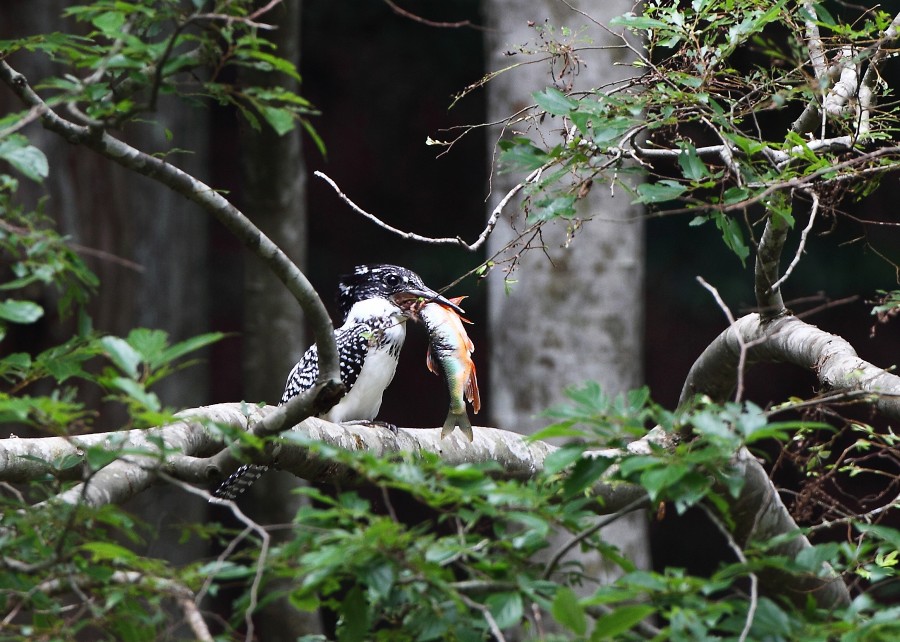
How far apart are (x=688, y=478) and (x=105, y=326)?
11.2ft

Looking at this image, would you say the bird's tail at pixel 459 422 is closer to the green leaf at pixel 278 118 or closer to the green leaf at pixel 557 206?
the green leaf at pixel 557 206

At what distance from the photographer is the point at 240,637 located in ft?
4.24

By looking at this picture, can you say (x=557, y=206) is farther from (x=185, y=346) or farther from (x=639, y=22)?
(x=185, y=346)

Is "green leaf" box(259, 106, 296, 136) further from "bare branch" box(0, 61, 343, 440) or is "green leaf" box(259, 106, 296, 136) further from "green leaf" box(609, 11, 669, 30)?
"green leaf" box(609, 11, 669, 30)

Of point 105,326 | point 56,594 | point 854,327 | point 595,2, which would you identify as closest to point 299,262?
point 105,326

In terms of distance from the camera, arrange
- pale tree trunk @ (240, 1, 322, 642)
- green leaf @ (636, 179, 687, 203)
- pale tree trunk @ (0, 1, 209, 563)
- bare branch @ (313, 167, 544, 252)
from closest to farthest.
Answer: green leaf @ (636, 179, 687, 203)
bare branch @ (313, 167, 544, 252)
pale tree trunk @ (240, 1, 322, 642)
pale tree trunk @ (0, 1, 209, 563)

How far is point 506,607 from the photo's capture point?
3.53 ft

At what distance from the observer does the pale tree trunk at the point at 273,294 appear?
3.63m

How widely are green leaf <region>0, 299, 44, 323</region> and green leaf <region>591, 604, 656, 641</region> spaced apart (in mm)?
698

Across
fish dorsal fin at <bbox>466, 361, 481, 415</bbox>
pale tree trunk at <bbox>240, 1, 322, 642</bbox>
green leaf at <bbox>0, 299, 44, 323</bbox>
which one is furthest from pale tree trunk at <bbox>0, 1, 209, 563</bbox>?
green leaf at <bbox>0, 299, 44, 323</bbox>

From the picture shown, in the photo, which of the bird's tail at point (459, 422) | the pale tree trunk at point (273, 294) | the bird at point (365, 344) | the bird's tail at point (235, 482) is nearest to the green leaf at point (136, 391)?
the bird's tail at point (459, 422)

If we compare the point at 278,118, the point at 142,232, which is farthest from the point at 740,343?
the point at 142,232

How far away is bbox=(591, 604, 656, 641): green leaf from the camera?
1009 mm

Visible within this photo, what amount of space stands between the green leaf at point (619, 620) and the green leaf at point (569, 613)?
0.02m
